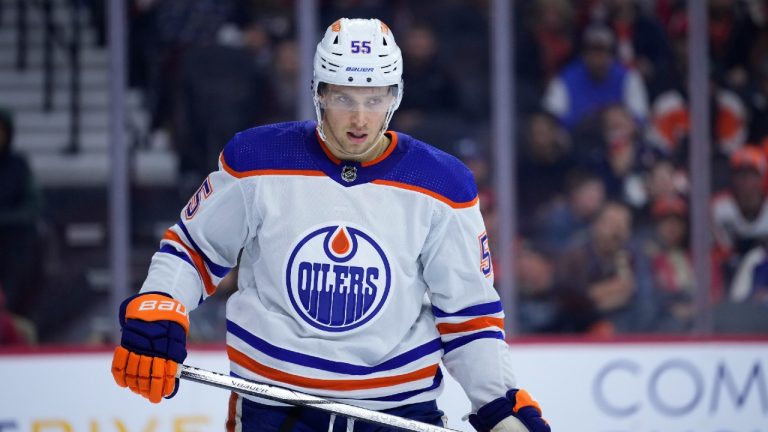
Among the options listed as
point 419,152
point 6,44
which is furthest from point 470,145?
point 419,152

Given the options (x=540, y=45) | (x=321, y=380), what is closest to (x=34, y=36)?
(x=540, y=45)

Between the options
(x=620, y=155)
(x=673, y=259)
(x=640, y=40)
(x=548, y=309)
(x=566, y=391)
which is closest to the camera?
(x=566, y=391)

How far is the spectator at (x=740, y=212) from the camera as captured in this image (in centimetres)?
443

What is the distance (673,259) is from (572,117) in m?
0.62

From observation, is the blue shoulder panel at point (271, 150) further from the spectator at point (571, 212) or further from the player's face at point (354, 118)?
the spectator at point (571, 212)

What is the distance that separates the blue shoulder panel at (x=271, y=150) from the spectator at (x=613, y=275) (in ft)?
7.89

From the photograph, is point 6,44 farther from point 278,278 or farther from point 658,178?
point 278,278

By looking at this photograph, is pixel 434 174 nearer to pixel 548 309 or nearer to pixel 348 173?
pixel 348 173

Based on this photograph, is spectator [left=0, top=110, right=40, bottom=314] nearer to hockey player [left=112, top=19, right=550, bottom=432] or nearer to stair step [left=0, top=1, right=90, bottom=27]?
stair step [left=0, top=1, right=90, bottom=27]

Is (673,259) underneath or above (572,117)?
underneath

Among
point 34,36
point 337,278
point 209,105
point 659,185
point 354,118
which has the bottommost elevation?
point 659,185

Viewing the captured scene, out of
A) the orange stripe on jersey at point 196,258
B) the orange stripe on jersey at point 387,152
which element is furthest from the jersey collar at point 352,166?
the orange stripe on jersey at point 196,258

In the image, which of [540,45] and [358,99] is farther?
[540,45]

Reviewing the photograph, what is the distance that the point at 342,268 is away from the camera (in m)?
2.01
